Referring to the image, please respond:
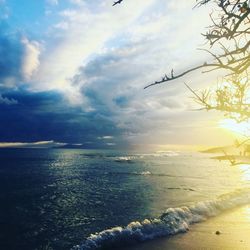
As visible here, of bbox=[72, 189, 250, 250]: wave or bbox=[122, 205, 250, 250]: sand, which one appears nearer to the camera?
bbox=[122, 205, 250, 250]: sand

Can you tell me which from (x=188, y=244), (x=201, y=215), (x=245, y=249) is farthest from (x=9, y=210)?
(x=245, y=249)

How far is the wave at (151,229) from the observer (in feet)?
71.7

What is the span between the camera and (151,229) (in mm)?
24188

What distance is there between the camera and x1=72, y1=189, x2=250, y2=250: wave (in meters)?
21.8

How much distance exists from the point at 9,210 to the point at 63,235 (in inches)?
581

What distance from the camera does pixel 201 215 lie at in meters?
30.0

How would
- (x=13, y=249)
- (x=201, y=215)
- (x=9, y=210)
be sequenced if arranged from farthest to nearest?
(x=9, y=210) < (x=201, y=215) < (x=13, y=249)

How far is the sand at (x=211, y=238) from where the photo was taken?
19.6 meters

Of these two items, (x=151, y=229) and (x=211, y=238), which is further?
(x=151, y=229)

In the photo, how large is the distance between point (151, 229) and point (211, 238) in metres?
4.78

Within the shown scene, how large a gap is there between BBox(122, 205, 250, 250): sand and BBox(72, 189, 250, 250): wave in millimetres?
935

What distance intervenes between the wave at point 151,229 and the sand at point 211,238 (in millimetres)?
935

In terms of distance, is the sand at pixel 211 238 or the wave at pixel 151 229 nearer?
the sand at pixel 211 238

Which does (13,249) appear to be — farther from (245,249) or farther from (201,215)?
(201,215)
